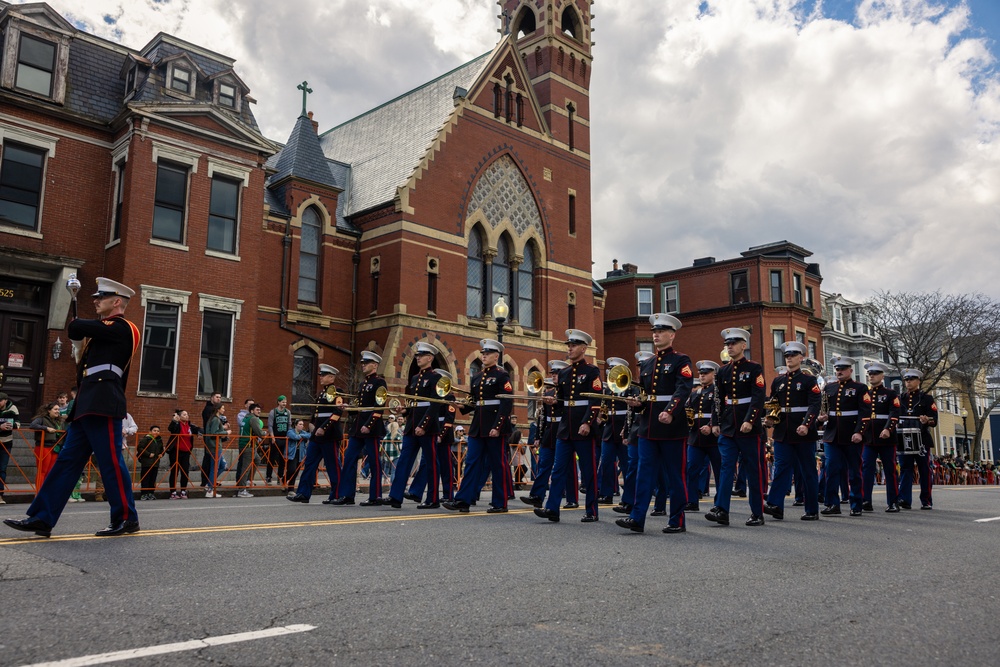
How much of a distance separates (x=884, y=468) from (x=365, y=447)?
8340 millimetres

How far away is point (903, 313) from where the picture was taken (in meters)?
43.3

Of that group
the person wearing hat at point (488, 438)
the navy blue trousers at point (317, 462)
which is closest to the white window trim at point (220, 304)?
the navy blue trousers at point (317, 462)

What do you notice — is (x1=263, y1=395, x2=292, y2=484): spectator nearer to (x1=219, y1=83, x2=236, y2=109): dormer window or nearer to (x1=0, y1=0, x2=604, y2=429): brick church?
(x1=0, y1=0, x2=604, y2=429): brick church

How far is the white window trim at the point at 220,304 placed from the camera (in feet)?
75.8

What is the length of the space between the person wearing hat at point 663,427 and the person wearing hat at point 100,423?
5177mm

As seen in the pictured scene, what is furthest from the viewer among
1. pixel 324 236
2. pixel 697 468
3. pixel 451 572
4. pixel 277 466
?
pixel 324 236

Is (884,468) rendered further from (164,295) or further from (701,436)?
(164,295)

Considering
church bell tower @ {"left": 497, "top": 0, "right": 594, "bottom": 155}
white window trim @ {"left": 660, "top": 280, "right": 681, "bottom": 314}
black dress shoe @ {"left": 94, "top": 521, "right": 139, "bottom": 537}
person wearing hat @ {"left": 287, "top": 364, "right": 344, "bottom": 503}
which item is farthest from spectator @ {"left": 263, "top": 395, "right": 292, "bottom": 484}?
white window trim @ {"left": 660, "top": 280, "right": 681, "bottom": 314}

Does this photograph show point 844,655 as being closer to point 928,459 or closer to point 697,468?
point 697,468

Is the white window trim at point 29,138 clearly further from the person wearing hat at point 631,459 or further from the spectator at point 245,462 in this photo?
the person wearing hat at point 631,459

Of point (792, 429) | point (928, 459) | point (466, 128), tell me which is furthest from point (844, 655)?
point (466, 128)

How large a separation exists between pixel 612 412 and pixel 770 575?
6.74 meters

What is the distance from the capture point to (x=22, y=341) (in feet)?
68.1

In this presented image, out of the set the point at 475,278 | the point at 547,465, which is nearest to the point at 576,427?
the point at 547,465
